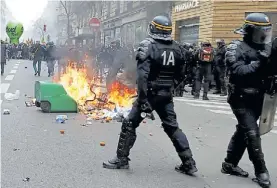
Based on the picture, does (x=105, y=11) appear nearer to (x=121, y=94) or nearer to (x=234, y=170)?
(x=121, y=94)

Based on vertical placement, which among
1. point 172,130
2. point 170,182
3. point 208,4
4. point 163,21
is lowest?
point 170,182

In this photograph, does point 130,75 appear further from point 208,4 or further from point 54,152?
point 208,4

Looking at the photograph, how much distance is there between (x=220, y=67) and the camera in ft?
48.0

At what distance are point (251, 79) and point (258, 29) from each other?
0.53m

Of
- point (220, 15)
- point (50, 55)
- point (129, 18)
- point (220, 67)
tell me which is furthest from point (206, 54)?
point (129, 18)

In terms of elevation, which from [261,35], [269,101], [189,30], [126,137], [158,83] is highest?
[189,30]

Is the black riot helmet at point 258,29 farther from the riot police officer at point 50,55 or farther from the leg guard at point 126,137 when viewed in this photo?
the riot police officer at point 50,55

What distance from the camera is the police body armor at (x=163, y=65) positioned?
5.13m

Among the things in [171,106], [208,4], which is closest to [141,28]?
[208,4]

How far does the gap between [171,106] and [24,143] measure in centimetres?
259

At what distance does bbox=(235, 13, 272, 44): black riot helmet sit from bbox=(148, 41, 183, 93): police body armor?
808 mm

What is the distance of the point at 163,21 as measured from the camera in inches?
204

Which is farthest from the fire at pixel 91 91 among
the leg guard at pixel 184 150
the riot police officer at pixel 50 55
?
the riot police officer at pixel 50 55

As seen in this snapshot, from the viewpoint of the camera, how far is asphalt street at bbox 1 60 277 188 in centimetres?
503
